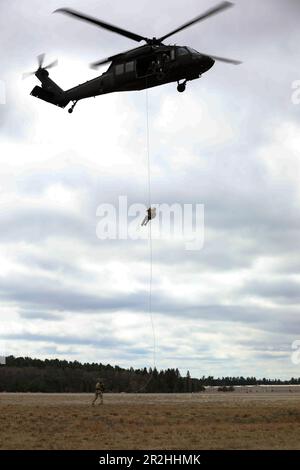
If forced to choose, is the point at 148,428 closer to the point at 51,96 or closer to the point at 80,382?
the point at 51,96

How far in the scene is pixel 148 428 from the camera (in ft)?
83.7

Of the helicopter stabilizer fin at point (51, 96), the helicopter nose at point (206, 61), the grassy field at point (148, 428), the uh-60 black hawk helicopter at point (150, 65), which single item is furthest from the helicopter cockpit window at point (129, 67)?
the grassy field at point (148, 428)

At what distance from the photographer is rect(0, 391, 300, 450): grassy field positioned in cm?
2167

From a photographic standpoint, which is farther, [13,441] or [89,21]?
[89,21]

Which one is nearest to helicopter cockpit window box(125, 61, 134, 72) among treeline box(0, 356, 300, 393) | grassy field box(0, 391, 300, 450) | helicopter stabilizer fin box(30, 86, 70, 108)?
helicopter stabilizer fin box(30, 86, 70, 108)

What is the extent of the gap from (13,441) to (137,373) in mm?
119736

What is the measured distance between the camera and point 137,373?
458ft

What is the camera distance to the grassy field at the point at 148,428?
21.7 meters

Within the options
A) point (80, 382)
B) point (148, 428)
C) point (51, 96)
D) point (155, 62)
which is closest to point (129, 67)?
point (155, 62)

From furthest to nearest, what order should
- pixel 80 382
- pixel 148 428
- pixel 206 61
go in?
1. pixel 80 382
2. pixel 206 61
3. pixel 148 428

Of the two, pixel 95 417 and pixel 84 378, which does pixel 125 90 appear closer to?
pixel 95 417
